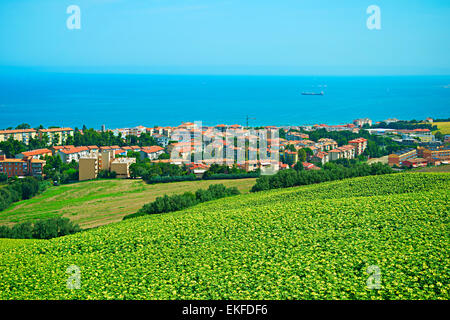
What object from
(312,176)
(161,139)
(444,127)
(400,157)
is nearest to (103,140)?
(161,139)

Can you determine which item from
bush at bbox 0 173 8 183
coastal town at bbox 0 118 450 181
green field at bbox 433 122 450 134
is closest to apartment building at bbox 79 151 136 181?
coastal town at bbox 0 118 450 181

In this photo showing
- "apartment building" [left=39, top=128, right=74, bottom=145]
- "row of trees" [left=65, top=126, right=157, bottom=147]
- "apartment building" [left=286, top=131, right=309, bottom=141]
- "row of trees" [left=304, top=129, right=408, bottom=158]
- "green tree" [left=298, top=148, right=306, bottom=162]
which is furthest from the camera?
"apartment building" [left=286, top=131, right=309, bottom=141]

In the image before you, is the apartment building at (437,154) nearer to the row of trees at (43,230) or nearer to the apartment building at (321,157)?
the apartment building at (321,157)

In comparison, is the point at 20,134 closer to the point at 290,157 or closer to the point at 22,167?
the point at 22,167

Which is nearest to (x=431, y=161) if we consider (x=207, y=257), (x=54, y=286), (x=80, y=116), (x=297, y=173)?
(x=297, y=173)

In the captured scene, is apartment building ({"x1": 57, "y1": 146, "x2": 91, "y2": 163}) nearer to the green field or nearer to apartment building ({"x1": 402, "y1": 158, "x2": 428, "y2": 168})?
apartment building ({"x1": 402, "y1": 158, "x2": 428, "y2": 168})

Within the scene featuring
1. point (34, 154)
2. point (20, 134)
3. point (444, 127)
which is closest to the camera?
point (34, 154)
